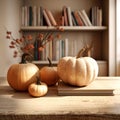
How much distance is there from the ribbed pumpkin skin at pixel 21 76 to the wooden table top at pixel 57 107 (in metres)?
0.04

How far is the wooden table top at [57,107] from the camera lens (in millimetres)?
719

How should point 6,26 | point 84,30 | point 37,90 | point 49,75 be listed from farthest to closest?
1. point 84,30
2. point 6,26
3. point 49,75
4. point 37,90

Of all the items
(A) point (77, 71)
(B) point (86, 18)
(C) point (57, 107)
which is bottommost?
(C) point (57, 107)

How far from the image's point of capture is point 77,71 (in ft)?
3.30

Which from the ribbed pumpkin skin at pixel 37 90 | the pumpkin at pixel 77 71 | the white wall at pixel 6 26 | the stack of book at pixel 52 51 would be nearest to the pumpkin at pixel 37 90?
the ribbed pumpkin skin at pixel 37 90

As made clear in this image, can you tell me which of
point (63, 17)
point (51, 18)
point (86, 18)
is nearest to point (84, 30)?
point (86, 18)

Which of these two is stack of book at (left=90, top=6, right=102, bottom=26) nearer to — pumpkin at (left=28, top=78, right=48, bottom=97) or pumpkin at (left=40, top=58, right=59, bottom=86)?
pumpkin at (left=40, top=58, right=59, bottom=86)

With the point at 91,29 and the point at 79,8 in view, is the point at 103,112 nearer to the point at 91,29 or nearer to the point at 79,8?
the point at 91,29

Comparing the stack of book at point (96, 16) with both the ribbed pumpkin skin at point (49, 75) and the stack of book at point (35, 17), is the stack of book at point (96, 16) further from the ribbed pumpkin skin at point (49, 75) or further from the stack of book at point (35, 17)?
the ribbed pumpkin skin at point (49, 75)

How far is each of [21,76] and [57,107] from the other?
29cm

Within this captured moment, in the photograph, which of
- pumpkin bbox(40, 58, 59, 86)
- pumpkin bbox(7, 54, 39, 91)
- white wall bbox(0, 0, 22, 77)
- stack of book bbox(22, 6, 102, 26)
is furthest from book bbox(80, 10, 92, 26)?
pumpkin bbox(7, 54, 39, 91)

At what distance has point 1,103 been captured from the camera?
0.84 m

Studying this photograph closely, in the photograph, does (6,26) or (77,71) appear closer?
(77,71)

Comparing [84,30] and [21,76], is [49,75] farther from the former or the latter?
[84,30]
